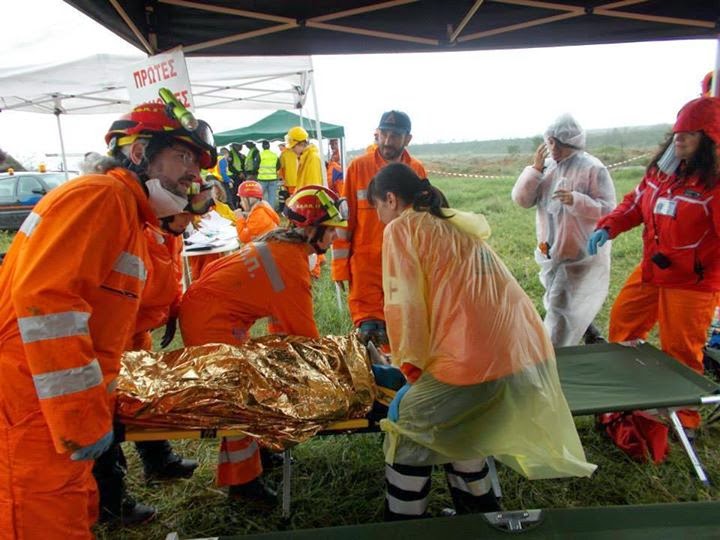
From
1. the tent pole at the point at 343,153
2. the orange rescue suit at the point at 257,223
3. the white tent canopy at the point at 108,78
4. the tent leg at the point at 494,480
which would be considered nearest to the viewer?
the tent leg at the point at 494,480

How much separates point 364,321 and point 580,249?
67.0 inches

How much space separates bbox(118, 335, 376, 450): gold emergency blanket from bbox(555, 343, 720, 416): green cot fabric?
1.12 metres

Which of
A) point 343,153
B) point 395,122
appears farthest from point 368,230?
point 343,153

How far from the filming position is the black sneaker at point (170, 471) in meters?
2.82

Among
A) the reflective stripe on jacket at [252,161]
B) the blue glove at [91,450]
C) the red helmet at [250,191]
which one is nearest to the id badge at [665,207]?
the blue glove at [91,450]

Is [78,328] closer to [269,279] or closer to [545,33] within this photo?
[269,279]

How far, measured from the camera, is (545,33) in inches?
143

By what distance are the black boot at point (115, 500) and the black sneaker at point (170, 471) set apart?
1.07 ft

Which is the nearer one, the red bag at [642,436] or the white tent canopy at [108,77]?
the red bag at [642,436]

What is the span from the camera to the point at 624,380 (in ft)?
8.93

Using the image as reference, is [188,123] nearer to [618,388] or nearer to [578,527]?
[578,527]

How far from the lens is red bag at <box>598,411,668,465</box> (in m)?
2.82

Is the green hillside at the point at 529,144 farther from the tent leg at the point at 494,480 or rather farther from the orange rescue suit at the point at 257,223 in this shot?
the tent leg at the point at 494,480

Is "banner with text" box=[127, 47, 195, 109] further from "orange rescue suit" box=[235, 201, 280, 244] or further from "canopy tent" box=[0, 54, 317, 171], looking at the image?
"orange rescue suit" box=[235, 201, 280, 244]
